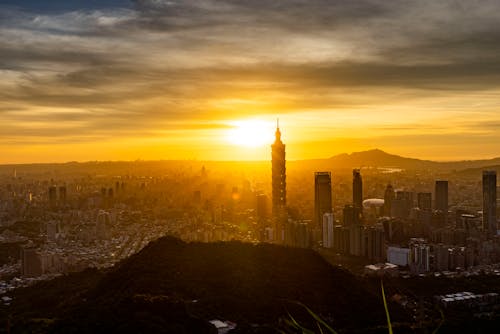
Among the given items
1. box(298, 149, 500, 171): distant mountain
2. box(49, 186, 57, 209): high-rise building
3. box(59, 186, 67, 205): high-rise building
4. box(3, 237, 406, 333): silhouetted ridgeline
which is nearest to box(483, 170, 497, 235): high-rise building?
box(3, 237, 406, 333): silhouetted ridgeline

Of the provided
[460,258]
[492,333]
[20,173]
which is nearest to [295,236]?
[460,258]

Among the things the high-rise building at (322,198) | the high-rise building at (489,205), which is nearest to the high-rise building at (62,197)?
the high-rise building at (322,198)

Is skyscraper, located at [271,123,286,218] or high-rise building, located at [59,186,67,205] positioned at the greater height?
skyscraper, located at [271,123,286,218]

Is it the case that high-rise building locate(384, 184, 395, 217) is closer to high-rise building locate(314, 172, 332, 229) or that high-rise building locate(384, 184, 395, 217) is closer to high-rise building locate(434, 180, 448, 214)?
high-rise building locate(434, 180, 448, 214)

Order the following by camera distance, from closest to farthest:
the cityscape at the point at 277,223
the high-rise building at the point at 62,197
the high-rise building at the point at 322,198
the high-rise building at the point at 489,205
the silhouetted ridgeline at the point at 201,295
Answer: the silhouetted ridgeline at the point at 201,295, the cityscape at the point at 277,223, the high-rise building at the point at 489,205, the high-rise building at the point at 322,198, the high-rise building at the point at 62,197

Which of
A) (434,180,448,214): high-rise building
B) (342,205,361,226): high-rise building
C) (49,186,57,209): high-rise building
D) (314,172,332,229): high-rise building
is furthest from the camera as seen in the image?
(49,186,57,209): high-rise building

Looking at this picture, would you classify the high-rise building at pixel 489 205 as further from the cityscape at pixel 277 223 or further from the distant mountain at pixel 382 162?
the distant mountain at pixel 382 162
